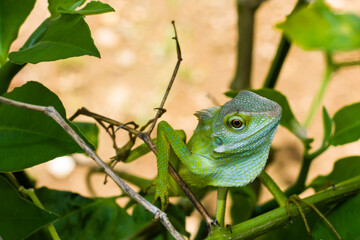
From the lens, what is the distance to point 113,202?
1.20 m

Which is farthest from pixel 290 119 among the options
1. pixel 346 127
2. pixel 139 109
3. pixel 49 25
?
pixel 139 109

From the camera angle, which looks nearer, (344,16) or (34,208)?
(34,208)

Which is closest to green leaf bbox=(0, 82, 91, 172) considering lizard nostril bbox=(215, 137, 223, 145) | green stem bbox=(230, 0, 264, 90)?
lizard nostril bbox=(215, 137, 223, 145)

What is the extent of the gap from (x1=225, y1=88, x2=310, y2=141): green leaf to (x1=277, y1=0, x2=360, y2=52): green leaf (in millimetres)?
132

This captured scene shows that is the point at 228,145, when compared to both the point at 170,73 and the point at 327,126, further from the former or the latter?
the point at 170,73

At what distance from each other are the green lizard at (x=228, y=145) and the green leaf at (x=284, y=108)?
41 mm

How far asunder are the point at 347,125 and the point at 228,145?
0.32 metres

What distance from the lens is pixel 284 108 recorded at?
3.83 ft

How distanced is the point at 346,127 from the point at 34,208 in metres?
0.74

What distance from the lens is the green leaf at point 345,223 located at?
3.16 ft

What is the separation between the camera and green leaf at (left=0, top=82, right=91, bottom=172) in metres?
0.86

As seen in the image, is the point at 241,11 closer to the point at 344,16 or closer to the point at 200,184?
the point at 344,16

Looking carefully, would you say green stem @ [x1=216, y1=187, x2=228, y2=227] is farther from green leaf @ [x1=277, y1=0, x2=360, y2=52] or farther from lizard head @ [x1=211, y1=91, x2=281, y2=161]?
green leaf @ [x1=277, y1=0, x2=360, y2=52]

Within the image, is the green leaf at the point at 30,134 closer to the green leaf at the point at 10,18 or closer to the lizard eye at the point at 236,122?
the green leaf at the point at 10,18
